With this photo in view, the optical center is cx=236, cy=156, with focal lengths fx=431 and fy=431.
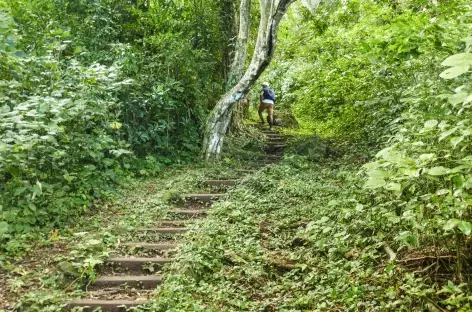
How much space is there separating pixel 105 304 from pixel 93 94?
3.68m

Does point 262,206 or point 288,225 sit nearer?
point 288,225

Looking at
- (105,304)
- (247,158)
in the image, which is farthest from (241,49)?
(105,304)

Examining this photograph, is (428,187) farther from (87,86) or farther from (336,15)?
(336,15)

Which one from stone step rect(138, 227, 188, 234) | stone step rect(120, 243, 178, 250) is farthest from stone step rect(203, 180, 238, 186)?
stone step rect(120, 243, 178, 250)

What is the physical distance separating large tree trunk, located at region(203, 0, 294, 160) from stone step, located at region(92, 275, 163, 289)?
15.9ft

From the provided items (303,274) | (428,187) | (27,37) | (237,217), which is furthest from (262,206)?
(27,37)

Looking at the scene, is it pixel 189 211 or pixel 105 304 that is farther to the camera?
pixel 189 211

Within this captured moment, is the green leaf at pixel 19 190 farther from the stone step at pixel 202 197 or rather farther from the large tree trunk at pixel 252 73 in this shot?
the large tree trunk at pixel 252 73

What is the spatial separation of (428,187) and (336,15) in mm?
10246

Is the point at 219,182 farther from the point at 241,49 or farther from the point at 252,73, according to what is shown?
the point at 241,49

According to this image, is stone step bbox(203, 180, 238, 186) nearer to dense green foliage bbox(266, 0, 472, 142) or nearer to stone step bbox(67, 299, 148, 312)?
dense green foliage bbox(266, 0, 472, 142)

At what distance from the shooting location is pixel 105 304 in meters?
4.55

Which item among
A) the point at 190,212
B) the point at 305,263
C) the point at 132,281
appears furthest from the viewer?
the point at 190,212

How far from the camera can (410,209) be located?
339 cm
